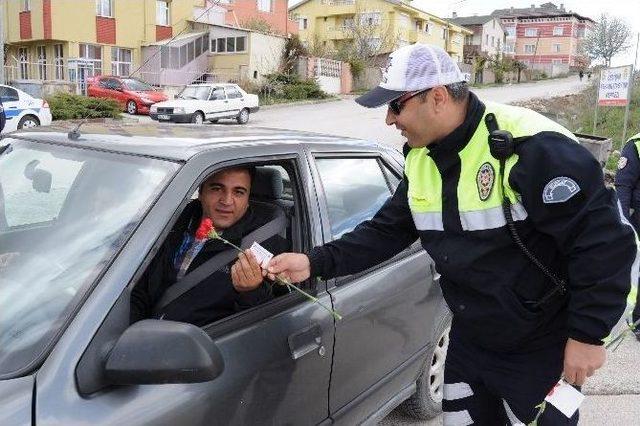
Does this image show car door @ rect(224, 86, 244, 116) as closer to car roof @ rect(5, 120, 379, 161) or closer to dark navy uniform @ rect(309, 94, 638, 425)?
car roof @ rect(5, 120, 379, 161)

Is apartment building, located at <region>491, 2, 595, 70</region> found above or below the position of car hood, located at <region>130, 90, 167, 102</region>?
above

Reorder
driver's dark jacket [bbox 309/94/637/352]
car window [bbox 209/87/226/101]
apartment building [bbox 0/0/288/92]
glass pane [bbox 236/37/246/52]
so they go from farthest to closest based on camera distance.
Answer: glass pane [bbox 236/37/246/52]
apartment building [bbox 0/0/288/92]
car window [bbox 209/87/226/101]
driver's dark jacket [bbox 309/94/637/352]

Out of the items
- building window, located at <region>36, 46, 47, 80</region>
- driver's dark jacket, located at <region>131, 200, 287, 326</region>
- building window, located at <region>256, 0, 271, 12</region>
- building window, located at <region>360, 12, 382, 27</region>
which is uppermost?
building window, located at <region>360, 12, 382, 27</region>

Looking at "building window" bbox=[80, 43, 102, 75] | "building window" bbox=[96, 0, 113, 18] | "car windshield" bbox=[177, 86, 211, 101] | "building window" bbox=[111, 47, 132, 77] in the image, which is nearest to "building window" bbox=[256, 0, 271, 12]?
"building window" bbox=[111, 47, 132, 77]

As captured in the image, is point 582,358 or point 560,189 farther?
point 582,358

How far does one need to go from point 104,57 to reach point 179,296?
3336 cm

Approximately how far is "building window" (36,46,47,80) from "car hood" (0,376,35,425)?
34.5 meters

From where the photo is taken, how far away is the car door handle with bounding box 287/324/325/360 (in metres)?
2.12

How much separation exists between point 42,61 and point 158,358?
115 ft

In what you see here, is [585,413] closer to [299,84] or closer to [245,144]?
[245,144]

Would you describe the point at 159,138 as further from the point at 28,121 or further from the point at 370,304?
the point at 28,121

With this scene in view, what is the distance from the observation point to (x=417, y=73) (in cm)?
196

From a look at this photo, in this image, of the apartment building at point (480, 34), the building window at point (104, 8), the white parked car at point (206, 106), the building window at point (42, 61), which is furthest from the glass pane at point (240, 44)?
the apartment building at point (480, 34)

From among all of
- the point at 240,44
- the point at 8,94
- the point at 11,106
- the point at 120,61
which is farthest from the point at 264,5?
the point at 11,106
